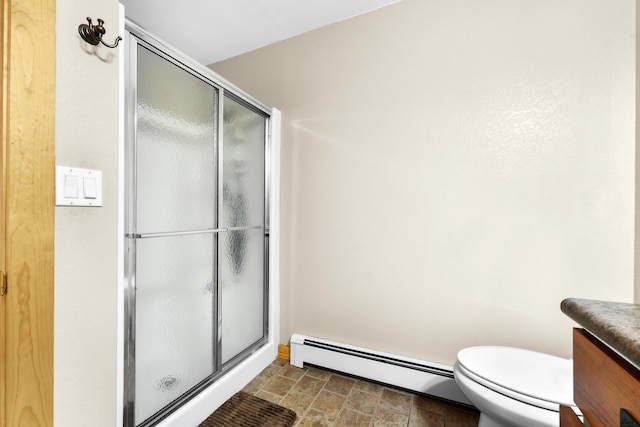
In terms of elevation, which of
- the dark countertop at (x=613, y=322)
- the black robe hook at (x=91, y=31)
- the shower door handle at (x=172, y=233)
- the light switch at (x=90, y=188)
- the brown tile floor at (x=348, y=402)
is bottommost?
the brown tile floor at (x=348, y=402)

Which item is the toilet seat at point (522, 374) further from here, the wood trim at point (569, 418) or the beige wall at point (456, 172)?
the wood trim at point (569, 418)

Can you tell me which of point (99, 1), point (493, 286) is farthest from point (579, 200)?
point (99, 1)

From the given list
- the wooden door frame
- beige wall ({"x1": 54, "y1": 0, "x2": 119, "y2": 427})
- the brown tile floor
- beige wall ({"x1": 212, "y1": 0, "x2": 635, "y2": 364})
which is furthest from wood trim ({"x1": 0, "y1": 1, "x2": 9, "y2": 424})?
beige wall ({"x1": 212, "y1": 0, "x2": 635, "y2": 364})

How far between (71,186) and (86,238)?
0.18 m

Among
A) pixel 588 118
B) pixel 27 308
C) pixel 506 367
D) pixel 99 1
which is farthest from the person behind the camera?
pixel 588 118

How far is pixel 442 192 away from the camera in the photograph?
5.56 ft

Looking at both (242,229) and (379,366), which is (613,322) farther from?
(242,229)

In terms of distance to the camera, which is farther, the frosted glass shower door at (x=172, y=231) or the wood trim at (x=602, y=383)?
the frosted glass shower door at (x=172, y=231)

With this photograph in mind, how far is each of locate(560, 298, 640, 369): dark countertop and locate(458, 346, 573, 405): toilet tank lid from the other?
75 cm

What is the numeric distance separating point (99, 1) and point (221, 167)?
0.84m

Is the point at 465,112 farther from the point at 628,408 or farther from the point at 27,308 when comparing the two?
the point at 27,308

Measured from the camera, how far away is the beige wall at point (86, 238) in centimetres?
91

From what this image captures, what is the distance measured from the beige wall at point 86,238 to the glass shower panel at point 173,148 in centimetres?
20

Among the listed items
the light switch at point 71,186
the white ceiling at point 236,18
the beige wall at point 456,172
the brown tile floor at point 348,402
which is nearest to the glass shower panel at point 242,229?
the beige wall at point 456,172
